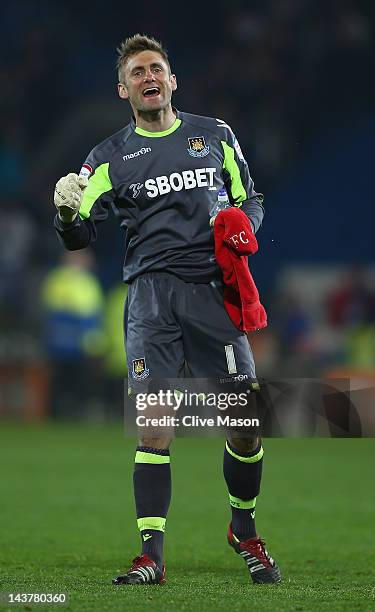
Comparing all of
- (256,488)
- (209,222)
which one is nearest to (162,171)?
(209,222)

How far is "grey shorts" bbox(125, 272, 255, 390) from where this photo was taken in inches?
197

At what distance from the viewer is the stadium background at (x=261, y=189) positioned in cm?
1225

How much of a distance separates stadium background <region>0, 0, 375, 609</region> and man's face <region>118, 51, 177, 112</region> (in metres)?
4.10

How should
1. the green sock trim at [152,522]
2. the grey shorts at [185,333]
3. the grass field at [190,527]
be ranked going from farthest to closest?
the grey shorts at [185,333]
the green sock trim at [152,522]
the grass field at [190,527]

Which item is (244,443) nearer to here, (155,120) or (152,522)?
(152,522)

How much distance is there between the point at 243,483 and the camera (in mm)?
5156

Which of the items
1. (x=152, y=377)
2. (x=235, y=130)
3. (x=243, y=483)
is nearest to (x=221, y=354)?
(x=152, y=377)

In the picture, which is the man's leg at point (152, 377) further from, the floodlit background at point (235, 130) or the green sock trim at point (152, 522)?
the floodlit background at point (235, 130)

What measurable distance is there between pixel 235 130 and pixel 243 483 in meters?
9.77

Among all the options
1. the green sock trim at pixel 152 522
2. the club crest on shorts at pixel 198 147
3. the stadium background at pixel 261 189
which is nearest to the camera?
the green sock trim at pixel 152 522

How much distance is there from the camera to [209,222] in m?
5.08

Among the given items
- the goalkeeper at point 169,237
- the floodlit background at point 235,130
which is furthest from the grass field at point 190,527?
the floodlit background at point 235,130

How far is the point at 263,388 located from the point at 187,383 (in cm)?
36

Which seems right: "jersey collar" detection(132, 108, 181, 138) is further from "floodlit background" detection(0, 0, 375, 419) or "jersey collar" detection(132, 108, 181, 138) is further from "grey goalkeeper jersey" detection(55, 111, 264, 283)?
"floodlit background" detection(0, 0, 375, 419)
